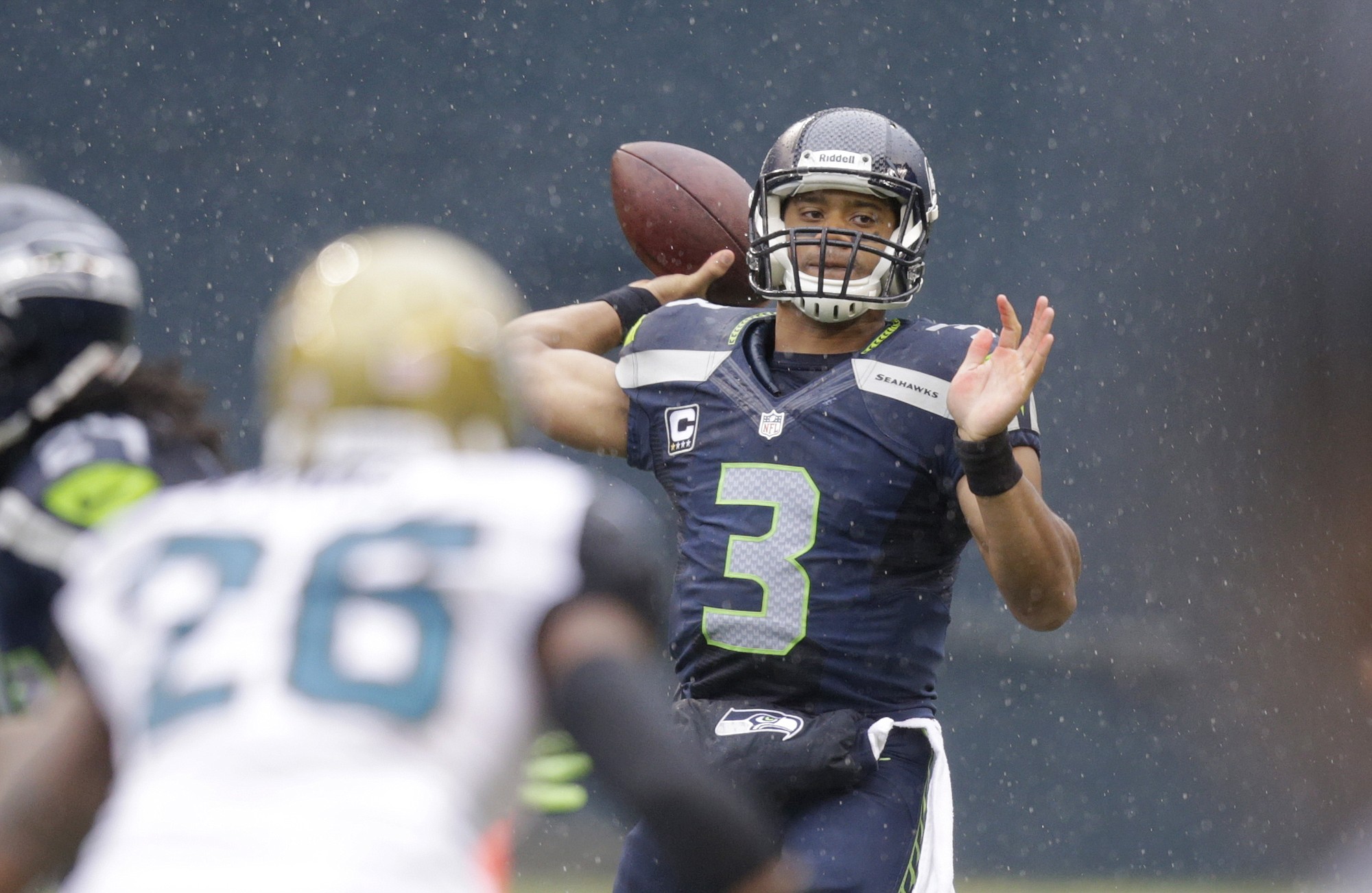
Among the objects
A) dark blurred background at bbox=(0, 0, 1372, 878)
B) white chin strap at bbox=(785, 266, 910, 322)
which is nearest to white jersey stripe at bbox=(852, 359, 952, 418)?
white chin strap at bbox=(785, 266, 910, 322)

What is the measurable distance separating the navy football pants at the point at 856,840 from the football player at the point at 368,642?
3.79ft

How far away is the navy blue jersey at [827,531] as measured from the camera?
2.71 meters

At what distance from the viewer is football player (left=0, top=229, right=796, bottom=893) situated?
4.31 ft

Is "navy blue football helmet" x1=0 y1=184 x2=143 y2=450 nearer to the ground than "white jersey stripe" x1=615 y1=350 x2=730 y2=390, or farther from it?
farther from it

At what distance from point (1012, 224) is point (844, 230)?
3500mm

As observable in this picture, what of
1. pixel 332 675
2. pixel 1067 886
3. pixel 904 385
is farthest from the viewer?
pixel 1067 886

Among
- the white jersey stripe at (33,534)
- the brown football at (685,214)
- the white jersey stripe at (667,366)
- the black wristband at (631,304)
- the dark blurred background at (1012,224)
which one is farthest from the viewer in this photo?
the dark blurred background at (1012,224)

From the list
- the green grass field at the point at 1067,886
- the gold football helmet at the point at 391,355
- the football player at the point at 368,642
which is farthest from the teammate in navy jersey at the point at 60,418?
the green grass field at the point at 1067,886

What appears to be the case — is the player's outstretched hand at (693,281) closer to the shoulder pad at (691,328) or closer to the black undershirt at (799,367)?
the shoulder pad at (691,328)

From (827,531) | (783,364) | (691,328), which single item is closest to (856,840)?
(827,531)

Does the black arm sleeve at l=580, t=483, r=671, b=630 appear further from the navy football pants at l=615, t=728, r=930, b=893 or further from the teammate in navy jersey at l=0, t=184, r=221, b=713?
the navy football pants at l=615, t=728, r=930, b=893

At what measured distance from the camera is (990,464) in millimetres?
2498

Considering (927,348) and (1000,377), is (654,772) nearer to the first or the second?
(1000,377)

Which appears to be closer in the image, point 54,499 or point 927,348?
point 54,499
